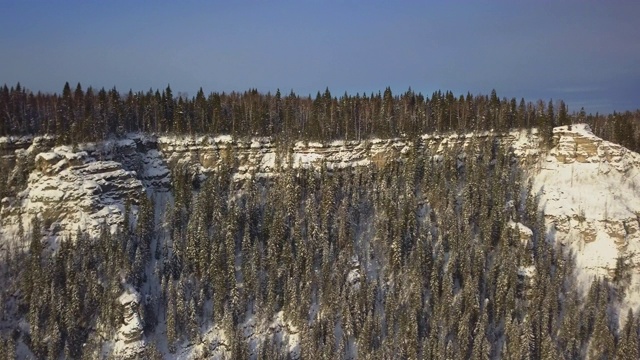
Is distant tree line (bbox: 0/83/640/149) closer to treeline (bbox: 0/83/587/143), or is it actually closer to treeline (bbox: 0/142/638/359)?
treeline (bbox: 0/83/587/143)

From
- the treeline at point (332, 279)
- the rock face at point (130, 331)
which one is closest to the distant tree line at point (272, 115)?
the treeline at point (332, 279)

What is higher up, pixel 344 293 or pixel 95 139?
pixel 95 139

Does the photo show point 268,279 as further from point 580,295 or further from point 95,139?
point 580,295

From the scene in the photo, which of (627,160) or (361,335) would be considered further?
(627,160)

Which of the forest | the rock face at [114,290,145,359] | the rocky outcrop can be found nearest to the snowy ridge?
the rocky outcrop

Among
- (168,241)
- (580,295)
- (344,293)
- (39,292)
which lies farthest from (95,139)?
(580,295)

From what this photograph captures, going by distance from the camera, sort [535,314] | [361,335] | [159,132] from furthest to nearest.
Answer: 1. [159,132]
2. [535,314]
3. [361,335]

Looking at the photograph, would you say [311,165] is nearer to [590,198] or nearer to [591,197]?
[590,198]

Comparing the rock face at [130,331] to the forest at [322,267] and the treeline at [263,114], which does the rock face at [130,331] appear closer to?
the forest at [322,267]
